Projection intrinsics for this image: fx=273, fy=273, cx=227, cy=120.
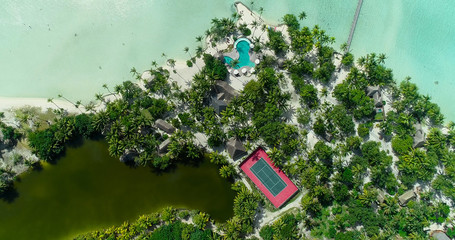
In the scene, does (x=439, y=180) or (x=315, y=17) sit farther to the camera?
(x=315, y=17)

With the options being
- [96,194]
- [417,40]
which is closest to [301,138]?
[417,40]

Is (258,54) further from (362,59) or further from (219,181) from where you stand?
(219,181)

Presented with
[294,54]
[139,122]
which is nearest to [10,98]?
[139,122]

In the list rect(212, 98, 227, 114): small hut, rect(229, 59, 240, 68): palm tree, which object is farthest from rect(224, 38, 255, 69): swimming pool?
rect(212, 98, 227, 114): small hut

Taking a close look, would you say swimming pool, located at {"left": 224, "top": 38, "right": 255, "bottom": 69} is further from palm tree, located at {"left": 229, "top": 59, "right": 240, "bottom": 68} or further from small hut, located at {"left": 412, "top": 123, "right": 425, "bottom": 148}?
small hut, located at {"left": 412, "top": 123, "right": 425, "bottom": 148}

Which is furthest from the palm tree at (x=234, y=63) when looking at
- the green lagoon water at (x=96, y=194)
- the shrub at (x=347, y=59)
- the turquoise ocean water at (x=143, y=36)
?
the shrub at (x=347, y=59)

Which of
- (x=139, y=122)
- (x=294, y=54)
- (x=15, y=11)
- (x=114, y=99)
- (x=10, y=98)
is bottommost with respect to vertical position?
(x=294, y=54)

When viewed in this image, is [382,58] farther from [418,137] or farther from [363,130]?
[418,137]
